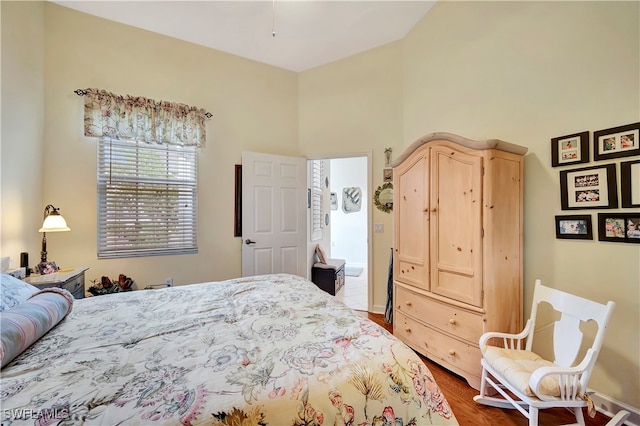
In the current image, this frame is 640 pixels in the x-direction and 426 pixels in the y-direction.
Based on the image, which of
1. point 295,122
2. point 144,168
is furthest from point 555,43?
point 144,168

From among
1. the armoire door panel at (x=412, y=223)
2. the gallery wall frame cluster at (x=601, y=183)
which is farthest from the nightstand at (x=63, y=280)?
the gallery wall frame cluster at (x=601, y=183)

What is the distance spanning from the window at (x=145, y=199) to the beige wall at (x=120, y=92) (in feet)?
0.28

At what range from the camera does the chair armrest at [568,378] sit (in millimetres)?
1285

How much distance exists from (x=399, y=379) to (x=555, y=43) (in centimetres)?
240

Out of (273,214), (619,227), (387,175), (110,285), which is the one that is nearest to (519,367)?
(619,227)

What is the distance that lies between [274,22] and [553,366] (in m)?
3.63

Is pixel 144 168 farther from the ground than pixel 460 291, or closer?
farther from the ground

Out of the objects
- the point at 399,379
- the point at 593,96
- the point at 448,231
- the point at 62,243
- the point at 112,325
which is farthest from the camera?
the point at 62,243

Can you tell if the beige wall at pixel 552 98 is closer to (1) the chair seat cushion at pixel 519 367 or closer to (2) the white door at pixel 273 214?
(1) the chair seat cushion at pixel 519 367

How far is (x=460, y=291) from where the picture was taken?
191 cm

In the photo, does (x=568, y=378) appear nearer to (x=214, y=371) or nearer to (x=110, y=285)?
(x=214, y=371)

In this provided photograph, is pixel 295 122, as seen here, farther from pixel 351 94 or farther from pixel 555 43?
pixel 555 43

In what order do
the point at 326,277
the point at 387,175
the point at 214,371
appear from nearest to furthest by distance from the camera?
the point at 214,371
the point at 387,175
the point at 326,277

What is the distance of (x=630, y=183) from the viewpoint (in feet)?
4.97
